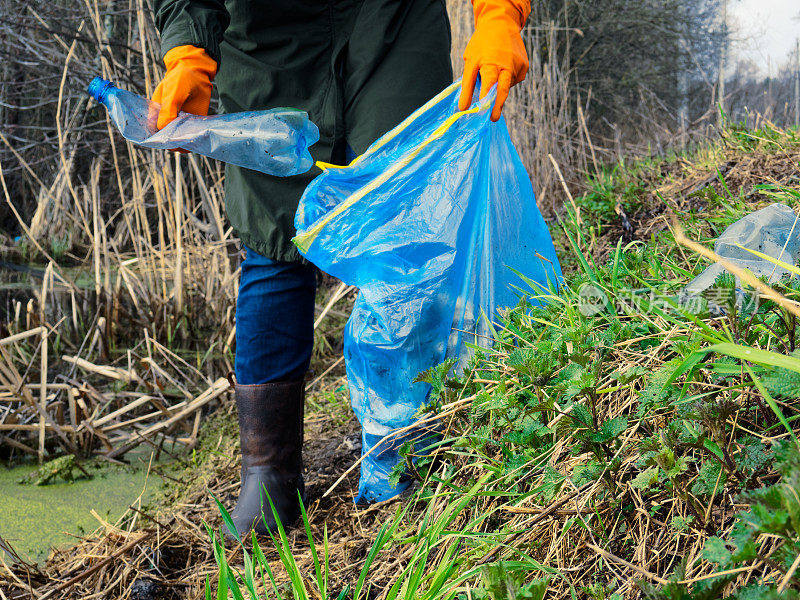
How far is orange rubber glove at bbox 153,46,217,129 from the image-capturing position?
1.29 metres

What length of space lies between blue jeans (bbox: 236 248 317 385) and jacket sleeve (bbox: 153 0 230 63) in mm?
468

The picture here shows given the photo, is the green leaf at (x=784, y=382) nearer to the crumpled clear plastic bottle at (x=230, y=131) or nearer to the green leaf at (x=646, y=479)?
the green leaf at (x=646, y=479)

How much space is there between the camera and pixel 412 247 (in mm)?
1251

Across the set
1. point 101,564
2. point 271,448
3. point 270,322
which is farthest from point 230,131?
point 101,564

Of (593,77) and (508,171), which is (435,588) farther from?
(593,77)

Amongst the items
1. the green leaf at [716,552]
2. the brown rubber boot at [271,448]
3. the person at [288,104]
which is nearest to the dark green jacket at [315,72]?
the person at [288,104]

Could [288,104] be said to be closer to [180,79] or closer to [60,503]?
[180,79]

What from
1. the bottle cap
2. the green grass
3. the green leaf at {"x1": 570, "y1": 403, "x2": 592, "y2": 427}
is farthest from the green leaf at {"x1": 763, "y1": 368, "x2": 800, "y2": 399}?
the bottle cap

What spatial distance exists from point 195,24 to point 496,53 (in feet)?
2.09

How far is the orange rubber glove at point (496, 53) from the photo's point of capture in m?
1.28

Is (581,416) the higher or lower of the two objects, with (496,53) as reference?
lower

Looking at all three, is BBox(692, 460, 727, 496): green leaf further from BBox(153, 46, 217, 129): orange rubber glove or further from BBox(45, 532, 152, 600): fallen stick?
BBox(153, 46, 217, 129): orange rubber glove

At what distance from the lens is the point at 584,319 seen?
1.05m

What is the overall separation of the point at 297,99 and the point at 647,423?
1023 millimetres
